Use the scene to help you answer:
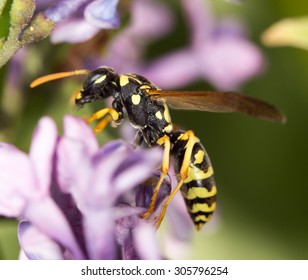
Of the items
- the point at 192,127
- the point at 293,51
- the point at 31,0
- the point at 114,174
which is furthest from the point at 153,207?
the point at 293,51

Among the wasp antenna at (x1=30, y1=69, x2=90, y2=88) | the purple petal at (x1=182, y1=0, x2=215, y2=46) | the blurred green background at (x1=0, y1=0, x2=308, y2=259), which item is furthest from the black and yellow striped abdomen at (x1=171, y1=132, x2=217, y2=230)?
the purple petal at (x1=182, y1=0, x2=215, y2=46)

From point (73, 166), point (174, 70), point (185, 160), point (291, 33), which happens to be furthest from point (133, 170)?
point (174, 70)

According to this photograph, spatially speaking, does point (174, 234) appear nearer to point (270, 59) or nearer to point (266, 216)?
point (266, 216)

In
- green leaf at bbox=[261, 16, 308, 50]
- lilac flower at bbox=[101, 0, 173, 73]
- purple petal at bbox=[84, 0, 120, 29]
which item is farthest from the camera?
lilac flower at bbox=[101, 0, 173, 73]

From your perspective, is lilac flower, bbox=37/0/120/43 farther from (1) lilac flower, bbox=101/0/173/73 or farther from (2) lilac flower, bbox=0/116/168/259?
(1) lilac flower, bbox=101/0/173/73

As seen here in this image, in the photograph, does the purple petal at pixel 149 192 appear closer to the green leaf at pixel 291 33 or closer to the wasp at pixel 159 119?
the wasp at pixel 159 119

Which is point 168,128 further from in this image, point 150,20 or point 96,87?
point 150,20
